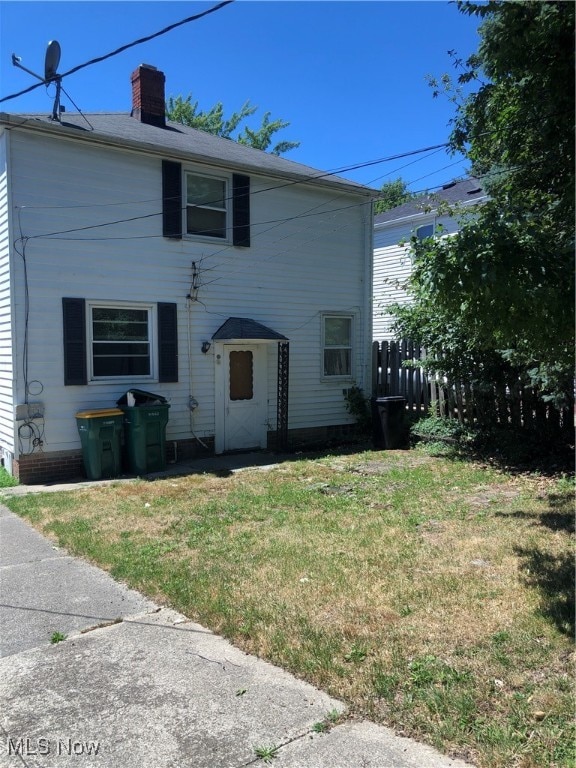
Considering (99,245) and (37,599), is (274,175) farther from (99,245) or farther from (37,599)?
(37,599)

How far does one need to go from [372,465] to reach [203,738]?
725 centimetres

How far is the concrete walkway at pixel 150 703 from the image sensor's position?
276cm

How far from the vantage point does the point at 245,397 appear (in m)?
11.7

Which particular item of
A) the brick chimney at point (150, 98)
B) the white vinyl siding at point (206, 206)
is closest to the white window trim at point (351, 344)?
the white vinyl siding at point (206, 206)

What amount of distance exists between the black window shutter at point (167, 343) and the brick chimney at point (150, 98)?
4.49 meters

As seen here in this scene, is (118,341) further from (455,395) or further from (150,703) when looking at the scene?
(150,703)

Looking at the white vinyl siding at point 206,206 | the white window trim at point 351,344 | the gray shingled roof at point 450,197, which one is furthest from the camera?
the gray shingled roof at point 450,197

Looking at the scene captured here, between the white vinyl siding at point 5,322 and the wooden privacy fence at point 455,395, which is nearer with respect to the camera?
the white vinyl siding at point 5,322

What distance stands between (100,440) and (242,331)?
127 inches

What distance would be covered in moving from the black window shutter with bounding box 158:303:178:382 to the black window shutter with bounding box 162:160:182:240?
4.41 ft

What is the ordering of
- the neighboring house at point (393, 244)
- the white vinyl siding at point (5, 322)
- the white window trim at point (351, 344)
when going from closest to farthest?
the white vinyl siding at point (5, 322) < the white window trim at point (351, 344) < the neighboring house at point (393, 244)

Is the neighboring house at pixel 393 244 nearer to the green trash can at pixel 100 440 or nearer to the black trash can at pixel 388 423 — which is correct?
the black trash can at pixel 388 423

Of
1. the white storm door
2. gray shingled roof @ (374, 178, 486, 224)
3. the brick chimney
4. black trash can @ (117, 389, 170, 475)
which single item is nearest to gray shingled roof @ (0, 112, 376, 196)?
the brick chimney

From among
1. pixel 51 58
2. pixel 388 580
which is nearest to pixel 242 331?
pixel 51 58
